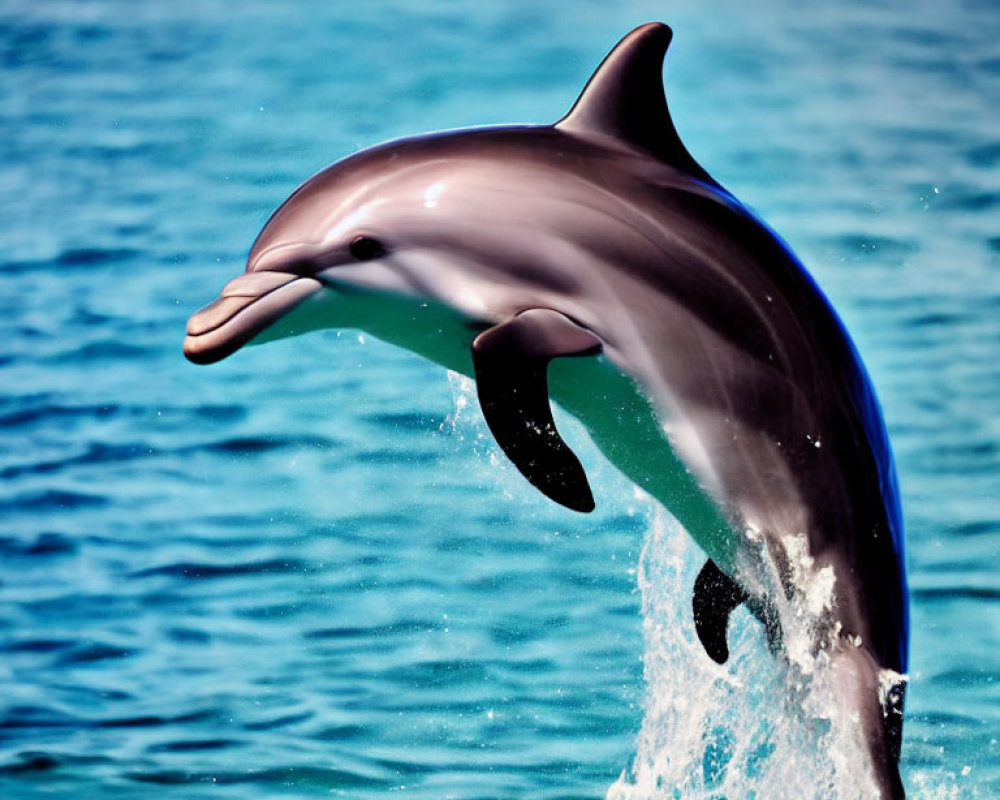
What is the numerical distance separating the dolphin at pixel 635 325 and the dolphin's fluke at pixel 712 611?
363 millimetres

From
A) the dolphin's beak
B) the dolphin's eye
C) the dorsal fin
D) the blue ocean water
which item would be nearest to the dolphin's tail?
the dorsal fin

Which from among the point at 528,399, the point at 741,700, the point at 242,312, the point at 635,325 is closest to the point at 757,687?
the point at 741,700

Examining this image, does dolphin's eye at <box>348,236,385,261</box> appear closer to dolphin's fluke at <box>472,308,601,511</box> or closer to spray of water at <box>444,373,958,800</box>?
dolphin's fluke at <box>472,308,601,511</box>

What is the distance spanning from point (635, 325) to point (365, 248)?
864 mm

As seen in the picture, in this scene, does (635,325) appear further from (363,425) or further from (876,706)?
(363,425)

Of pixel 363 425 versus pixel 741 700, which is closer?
pixel 741 700

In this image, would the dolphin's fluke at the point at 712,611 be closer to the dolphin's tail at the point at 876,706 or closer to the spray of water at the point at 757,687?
the spray of water at the point at 757,687

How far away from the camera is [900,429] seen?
12.2 metres

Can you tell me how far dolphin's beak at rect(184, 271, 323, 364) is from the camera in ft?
16.1

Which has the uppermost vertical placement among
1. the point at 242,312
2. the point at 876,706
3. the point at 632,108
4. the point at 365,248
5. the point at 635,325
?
the point at 632,108

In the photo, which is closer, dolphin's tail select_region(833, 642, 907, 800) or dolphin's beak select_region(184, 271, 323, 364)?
dolphin's beak select_region(184, 271, 323, 364)

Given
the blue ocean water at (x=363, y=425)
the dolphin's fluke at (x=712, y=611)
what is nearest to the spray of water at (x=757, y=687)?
the dolphin's fluke at (x=712, y=611)

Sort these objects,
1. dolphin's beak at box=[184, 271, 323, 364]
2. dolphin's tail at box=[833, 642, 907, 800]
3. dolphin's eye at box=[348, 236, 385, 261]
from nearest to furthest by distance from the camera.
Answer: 1. dolphin's beak at box=[184, 271, 323, 364]
2. dolphin's eye at box=[348, 236, 385, 261]
3. dolphin's tail at box=[833, 642, 907, 800]

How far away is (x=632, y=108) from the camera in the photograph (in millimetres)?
5387
